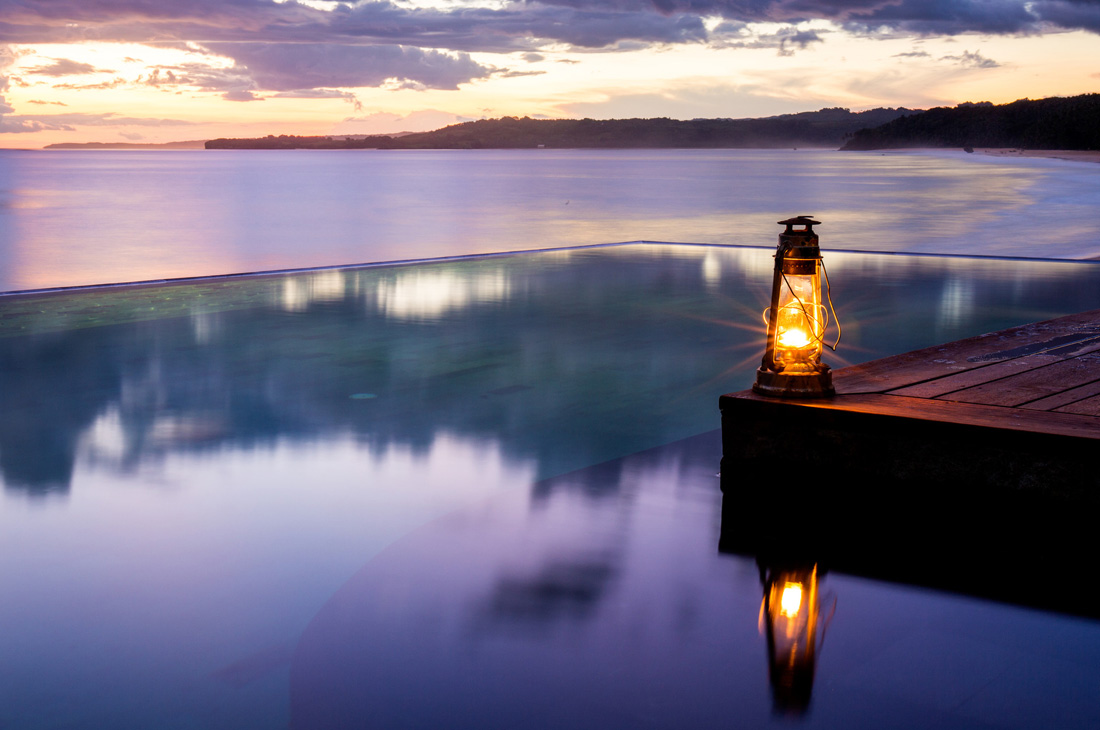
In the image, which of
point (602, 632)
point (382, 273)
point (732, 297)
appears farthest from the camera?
point (382, 273)

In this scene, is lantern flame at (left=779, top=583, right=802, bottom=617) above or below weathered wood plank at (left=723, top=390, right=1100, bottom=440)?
below

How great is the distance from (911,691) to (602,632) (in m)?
0.81

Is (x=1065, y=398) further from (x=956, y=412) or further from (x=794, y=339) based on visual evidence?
(x=794, y=339)

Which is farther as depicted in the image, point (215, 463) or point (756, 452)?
point (215, 463)

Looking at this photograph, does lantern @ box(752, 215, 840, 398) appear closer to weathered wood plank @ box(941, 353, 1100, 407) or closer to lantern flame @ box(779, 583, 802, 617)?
weathered wood plank @ box(941, 353, 1100, 407)

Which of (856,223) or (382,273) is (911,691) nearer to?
(382,273)

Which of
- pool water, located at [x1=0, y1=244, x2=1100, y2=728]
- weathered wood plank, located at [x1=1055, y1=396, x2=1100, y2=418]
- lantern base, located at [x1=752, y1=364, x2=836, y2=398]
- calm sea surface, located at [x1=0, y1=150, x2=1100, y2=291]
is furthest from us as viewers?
calm sea surface, located at [x1=0, y1=150, x2=1100, y2=291]

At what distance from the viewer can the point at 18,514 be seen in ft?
13.3

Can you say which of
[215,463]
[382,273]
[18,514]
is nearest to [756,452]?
[215,463]

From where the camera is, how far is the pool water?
104 inches

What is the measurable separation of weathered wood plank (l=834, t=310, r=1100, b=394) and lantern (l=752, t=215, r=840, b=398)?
0.26 meters

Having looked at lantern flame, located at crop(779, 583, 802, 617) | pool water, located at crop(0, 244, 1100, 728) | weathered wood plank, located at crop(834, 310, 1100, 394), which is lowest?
lantern flame, located at crop(779, 583, 802, 617)

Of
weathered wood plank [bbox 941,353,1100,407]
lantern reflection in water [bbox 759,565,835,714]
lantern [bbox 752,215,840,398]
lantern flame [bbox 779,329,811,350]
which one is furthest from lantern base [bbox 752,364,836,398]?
lantern reflection in water [bbox 759,565,835,714]

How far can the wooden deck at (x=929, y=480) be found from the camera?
3.54m
